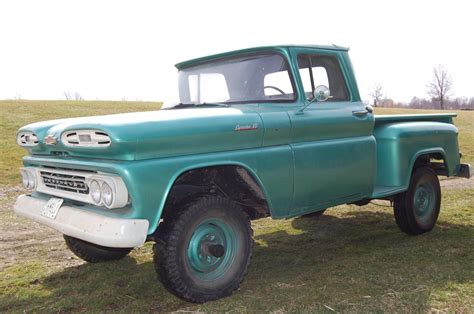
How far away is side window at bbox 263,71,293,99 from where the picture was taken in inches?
166

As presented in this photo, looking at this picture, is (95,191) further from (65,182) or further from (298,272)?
(298,272)

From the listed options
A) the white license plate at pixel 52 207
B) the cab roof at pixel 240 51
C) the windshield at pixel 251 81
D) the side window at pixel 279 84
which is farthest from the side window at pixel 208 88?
the white license plate at pixel 52 207

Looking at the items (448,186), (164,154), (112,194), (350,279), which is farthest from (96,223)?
(448,186)

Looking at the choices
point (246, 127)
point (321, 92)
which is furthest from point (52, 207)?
point (321, 92)

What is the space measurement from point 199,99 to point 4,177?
283 inches

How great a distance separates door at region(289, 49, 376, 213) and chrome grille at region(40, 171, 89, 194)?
5.63ft

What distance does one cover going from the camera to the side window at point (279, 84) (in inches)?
166

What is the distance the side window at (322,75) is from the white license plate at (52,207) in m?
2.33

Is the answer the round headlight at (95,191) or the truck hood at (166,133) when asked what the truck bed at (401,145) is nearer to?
the truck hood at (166,133)

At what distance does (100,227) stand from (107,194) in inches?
8.8

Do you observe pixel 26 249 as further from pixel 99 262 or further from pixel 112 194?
pixel 112 194

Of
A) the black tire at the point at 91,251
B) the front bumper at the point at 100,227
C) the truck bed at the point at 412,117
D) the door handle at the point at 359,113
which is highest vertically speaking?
the door handle at the point at 359,113

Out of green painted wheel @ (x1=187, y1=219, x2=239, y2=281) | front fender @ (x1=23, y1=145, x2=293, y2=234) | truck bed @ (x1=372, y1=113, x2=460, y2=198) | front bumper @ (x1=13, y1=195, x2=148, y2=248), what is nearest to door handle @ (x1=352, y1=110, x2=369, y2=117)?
truck bed @ (x1=372, y1=113, x2=460, y2=198)

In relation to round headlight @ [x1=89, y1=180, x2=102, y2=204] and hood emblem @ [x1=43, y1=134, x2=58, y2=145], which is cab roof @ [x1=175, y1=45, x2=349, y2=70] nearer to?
hood emblem @ [x1=43, y1=134, x2=58, y2=145]
